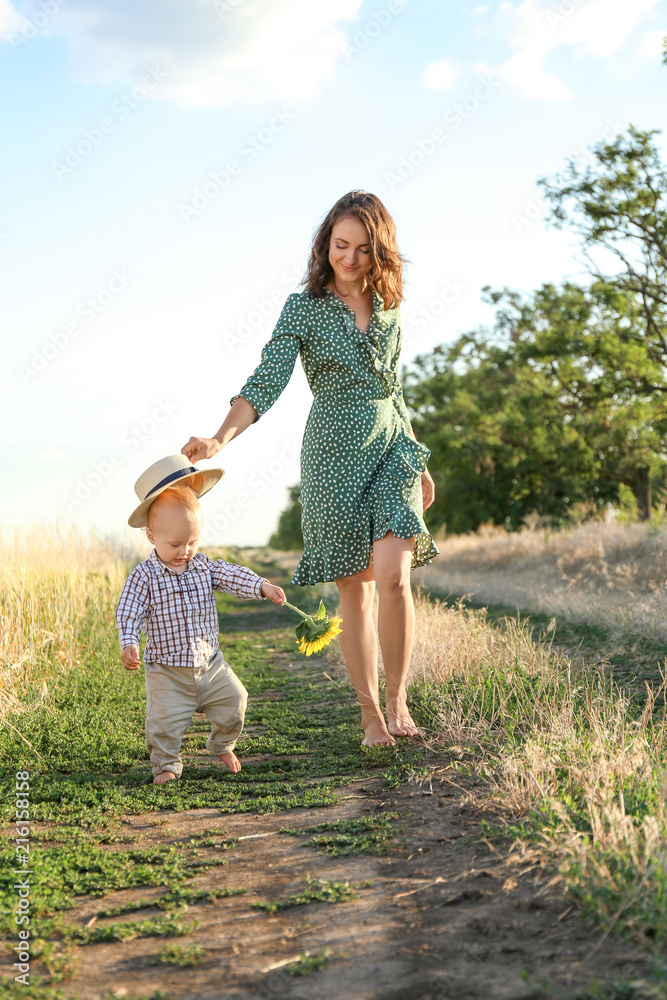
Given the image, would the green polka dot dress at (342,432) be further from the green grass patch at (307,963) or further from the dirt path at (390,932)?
the green grass patch at (307,963)

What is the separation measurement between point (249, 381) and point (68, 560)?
4.58m

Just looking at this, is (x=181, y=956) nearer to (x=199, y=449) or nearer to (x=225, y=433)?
(x=199, y=449)

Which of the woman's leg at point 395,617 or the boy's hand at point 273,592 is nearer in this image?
the boy's hand at point 273,592

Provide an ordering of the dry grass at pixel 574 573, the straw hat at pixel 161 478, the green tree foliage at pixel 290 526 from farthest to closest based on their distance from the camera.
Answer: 1. the green tree foliage at pixel 290 526
2. the dry grass at pixel 574 573
3. the straw hat at pixel 161 478

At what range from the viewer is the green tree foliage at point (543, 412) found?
21.3m

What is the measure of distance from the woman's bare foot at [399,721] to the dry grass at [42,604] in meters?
2.26

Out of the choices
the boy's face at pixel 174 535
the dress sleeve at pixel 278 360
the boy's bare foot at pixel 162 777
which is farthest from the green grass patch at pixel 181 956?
the dress sleeve at pixel 278 360

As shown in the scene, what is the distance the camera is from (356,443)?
4281mm

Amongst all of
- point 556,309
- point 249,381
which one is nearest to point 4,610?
point 249,381

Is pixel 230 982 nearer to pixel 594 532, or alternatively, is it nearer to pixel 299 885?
pixel 299 885

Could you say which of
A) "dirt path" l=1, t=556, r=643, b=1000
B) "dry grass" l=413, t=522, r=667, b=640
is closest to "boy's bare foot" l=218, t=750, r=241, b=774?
"dirt path" l=1, t=556, r=643, b=1000

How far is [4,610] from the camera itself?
20.5 feet

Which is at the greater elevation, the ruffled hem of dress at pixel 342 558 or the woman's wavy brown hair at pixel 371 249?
the woman's wavy brown hair at pixel 371 249

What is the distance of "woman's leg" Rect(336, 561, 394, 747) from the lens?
13.7 feet
